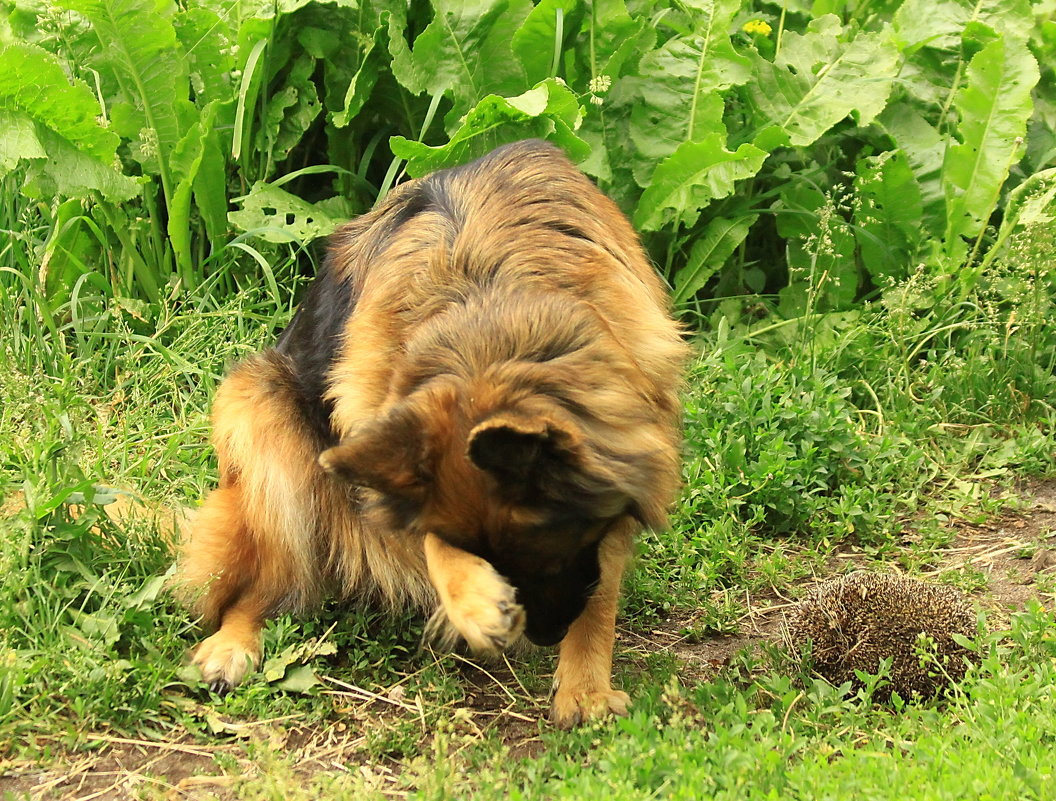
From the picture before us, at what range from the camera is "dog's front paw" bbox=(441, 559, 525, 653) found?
10.2 feet

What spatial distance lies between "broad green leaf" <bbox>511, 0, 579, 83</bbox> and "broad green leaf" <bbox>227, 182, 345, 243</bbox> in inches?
51.4

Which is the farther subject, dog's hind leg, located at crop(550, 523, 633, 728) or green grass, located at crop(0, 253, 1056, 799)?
dog's hind leg, located at crop(550, 523, 633, 728)

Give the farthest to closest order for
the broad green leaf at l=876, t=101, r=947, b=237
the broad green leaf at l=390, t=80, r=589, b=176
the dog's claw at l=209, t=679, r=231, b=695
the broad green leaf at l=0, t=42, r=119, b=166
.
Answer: the broad green leaf at l=876, t=101, r=947, b=237
the broad green leaf at l=390, t=80, r=589, b=176
the broad green leaf at l=0, t=42, r=119, b=166
the dog's claw at l=209, t=679, r=231, b=695

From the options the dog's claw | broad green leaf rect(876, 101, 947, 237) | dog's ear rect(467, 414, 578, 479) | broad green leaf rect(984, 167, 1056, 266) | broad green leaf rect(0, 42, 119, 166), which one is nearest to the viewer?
dog's ear rect(467, 414, 578, 479)

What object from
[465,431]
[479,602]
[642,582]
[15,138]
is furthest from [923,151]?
[15,138]

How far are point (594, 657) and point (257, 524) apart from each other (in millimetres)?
1345

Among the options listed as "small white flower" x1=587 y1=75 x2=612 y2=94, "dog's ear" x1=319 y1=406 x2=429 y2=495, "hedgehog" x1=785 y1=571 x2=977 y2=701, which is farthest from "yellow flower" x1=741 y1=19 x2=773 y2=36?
"dog's ear" x1=319 y1=406 x2=429 y2=495

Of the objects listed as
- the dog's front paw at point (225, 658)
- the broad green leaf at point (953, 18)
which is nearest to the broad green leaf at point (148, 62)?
the dog's front paw at point (225, 658)

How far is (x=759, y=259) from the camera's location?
6.72 meters

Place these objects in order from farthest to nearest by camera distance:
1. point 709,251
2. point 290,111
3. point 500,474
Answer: point 709,251, point 290,111, point 500,474

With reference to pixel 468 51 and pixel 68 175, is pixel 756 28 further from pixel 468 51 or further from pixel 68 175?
pixel 68 175

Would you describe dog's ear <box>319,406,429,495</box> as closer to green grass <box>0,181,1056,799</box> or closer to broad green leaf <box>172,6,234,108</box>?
green grass <box>0,181,1056,799</box>

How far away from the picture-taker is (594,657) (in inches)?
153

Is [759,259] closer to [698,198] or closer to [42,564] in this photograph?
[698,198]
